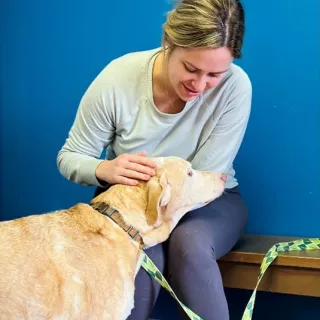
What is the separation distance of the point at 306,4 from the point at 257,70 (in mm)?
287

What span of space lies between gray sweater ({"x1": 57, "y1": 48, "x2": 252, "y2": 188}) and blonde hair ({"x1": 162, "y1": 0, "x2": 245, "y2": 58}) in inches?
8.4

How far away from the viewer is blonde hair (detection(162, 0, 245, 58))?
5.01ft

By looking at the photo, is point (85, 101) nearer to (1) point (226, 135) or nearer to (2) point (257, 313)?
(1) point (226, 135)

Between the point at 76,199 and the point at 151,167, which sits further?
the point at 76,199

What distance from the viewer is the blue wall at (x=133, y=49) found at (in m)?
2.07

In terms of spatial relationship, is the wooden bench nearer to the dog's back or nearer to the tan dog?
the tan dog

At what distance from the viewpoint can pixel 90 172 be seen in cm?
169

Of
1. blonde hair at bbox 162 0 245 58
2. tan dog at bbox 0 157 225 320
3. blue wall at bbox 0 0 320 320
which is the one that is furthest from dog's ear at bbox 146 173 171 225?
blue wall at bbox 0 0 320 320

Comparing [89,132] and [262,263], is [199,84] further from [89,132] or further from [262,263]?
[262,263]

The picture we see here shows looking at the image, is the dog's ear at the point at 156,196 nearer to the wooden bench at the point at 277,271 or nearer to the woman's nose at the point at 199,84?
the woman's nose at the point at 199,84

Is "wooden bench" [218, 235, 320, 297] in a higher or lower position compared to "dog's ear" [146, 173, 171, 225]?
lower

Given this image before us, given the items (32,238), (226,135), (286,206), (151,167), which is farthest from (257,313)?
(32,238)

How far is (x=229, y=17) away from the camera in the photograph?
5.12 feet

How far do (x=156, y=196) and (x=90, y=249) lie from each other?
22 cm
